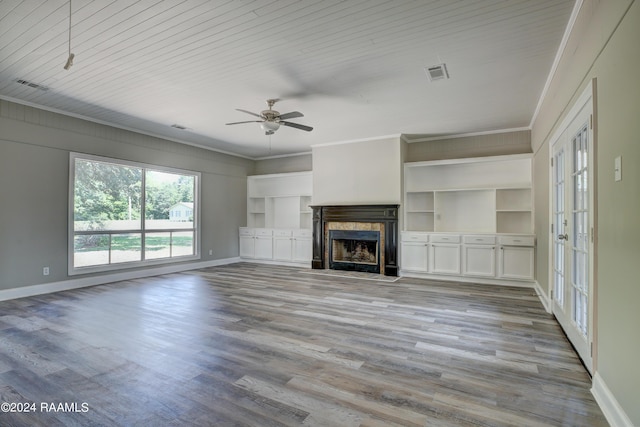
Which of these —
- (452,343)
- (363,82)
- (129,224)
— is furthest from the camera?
(129,224)

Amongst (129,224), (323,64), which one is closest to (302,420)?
(323,64)

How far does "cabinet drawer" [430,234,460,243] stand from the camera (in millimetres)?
6059

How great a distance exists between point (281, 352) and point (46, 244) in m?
4.68

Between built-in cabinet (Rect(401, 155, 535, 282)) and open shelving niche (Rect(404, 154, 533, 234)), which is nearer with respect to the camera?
built-in cabinet (Rect(401, 155, 535, 282))

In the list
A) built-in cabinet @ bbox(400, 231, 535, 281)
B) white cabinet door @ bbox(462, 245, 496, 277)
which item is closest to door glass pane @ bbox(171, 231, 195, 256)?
built-in cabinet @ bbox(400, 231, 535, 281)

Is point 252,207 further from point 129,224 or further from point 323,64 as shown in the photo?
point 323,64

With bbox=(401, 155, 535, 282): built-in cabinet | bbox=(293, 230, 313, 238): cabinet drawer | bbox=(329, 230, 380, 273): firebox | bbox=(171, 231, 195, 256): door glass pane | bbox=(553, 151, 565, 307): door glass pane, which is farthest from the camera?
bbox=(293, 230, 313, 238): cabinet drawer

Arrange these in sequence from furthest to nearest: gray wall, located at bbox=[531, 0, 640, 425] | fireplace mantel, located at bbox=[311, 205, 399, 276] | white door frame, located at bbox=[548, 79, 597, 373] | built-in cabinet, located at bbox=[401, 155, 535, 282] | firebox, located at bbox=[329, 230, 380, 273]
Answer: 1. firebox, located at bbox=[329, 230, 380, 273]
2. fireplace mantel, located at bbox=[311, 205, 399, 276]
3. built-in cabinet, located at bbox=[401, 155, 535, 282]
4. white door frame, located at bbox=[548, 79, 597, 373]
5. gray wall, located at bbox=[531, 0, 640, 425]

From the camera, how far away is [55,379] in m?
2.34

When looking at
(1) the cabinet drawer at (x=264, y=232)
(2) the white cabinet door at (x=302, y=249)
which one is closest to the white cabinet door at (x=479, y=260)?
(2) the white cabinet door at (x=302, y=249)

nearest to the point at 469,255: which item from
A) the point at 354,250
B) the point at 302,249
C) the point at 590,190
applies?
the point at 354,250

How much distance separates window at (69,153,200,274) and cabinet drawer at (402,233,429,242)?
478 cm

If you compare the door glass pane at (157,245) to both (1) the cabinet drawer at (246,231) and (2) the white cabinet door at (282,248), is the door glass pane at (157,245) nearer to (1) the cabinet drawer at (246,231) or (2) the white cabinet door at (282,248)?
(1) the cabinet drawer at (246,231)

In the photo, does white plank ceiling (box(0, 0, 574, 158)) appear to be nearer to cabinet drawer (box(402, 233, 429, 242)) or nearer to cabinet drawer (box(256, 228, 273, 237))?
cabinet drawer (box(402, 233, 429, 242))
